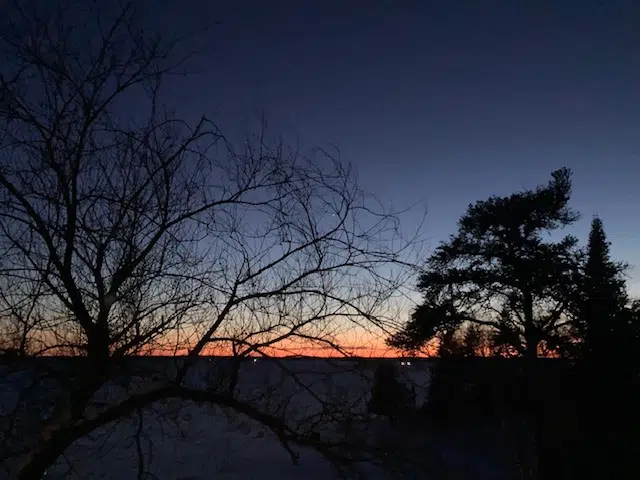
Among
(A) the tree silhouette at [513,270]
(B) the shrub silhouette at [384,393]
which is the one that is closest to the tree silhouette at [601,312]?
(A) the tree silhouette at [513,270]

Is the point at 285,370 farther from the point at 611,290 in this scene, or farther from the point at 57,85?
the point at 611,290

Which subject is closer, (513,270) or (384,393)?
(384,393)

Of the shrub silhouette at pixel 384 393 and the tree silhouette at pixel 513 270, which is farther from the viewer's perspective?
the tree silhouette at pixel 513 270

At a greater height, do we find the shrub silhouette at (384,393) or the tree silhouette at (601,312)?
the tree silhouette at (601,312)

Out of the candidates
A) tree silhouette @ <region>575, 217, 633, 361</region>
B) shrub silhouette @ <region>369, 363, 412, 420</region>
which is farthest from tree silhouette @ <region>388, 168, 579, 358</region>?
shrub silhouette @ <region>369, 363, 412, 420</region>

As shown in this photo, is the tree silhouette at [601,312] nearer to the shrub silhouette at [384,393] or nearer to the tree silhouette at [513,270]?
the tree silhouette at [513,270]

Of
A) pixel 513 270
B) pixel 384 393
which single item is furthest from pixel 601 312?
pixel 384 393

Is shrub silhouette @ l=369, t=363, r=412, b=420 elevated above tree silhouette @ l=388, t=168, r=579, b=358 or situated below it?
below

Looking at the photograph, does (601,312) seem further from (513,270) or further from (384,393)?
(384,393)

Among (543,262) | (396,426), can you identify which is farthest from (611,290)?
(396,426)

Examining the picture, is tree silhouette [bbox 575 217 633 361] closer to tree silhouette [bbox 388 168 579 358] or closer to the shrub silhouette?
tree silhouette [bbox 388 168 579 358]

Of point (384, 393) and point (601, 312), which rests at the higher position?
point (601, 312)

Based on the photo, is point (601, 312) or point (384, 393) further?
point (601, 312)

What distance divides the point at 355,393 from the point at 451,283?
336 inches
